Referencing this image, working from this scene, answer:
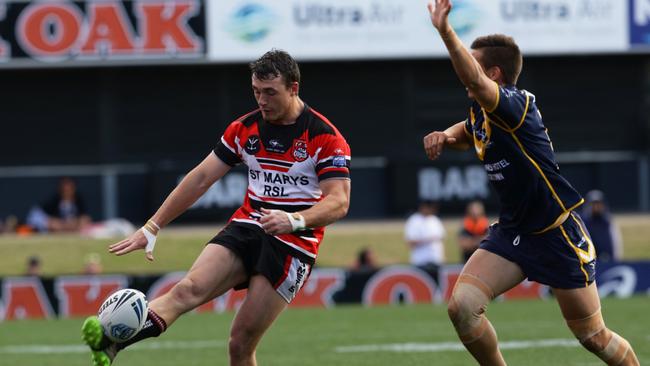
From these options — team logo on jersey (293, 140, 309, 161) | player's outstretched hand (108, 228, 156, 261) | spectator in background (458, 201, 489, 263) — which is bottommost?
spectator in background (458, 201, 489, 263)

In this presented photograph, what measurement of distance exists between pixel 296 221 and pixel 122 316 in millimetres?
1124

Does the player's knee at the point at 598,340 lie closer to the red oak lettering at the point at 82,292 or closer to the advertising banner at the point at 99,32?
the red oak lettering at the point at 82,292

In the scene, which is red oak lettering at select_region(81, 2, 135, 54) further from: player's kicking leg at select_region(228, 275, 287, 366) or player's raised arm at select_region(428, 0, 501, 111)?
player's raised arm at select_region(428, 0, 501, 111)

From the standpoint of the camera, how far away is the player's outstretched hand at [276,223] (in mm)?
7000

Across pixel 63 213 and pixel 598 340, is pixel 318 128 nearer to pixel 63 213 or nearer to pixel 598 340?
pixel 598 340

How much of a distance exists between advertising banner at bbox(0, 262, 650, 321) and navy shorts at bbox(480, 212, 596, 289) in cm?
900

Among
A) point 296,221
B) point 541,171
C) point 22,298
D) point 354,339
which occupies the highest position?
point 541,171

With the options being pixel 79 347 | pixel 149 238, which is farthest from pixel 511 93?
pixel 79 347

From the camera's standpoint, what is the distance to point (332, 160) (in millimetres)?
7527

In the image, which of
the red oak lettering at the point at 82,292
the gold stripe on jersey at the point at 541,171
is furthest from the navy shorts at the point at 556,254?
the red oak lettering at the point at 82,292

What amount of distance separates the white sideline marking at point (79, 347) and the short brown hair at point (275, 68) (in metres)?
5.34

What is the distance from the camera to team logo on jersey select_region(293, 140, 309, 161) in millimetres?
7590

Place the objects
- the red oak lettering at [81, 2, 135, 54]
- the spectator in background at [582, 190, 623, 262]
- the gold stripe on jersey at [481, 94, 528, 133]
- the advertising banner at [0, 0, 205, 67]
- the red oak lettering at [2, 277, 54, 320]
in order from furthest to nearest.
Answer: the red oak lettering at [81, 2, 135, 54], the advertising banner at [0, 0, 205, 67], the spectator in background at [582, 190, 623, 262], the red oak lettering at [2, 277, 54, 320], the gold stripe on jersey at [481, 94, 528, 133]

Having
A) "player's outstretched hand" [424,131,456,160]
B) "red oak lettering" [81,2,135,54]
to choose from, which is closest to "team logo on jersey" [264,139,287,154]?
"player's outstretched hand" [424,131,456,160]
